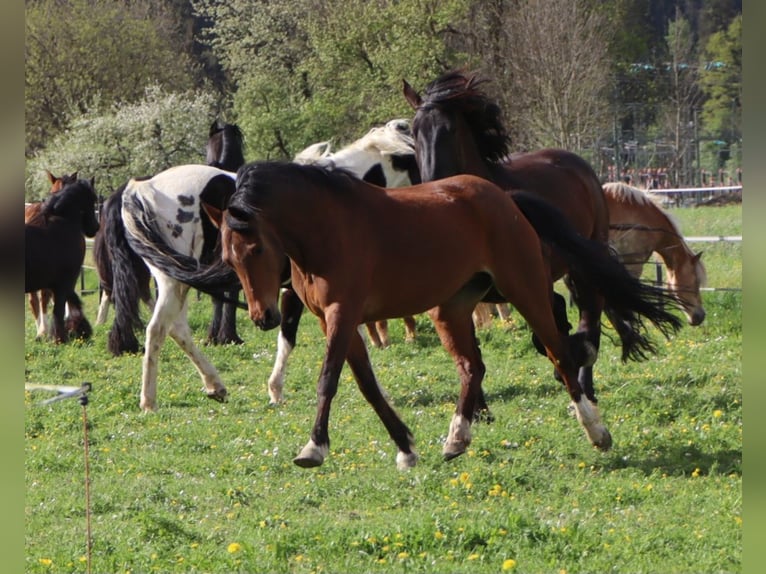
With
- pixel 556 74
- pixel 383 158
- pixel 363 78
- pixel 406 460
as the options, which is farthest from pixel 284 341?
pixel 363 78

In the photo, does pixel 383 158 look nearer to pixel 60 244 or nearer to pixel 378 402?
pixel 378 402

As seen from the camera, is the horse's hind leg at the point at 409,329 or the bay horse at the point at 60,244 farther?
the bay horse at the point at 60,244

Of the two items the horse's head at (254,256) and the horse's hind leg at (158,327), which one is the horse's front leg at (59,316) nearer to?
the horse's hind leg at (158,327)

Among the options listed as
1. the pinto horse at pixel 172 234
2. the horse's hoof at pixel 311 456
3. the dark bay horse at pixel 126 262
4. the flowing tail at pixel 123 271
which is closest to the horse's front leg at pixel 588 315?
the horse's hoof at pixel 311 456

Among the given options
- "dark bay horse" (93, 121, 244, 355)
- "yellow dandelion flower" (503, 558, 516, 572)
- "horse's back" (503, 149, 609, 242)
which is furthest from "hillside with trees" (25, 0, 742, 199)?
"yellow dandelion flower" (503, 558, 516, 572)

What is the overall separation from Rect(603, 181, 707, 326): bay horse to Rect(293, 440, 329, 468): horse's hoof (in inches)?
283

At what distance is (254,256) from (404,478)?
165 centimetres

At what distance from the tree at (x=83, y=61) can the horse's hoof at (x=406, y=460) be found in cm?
3375

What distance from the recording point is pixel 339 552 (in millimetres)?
4941

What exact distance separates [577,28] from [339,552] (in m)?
25.3

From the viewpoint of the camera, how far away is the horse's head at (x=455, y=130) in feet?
27.4

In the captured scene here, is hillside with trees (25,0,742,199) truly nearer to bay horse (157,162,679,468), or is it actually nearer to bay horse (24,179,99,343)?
bay horse (24,179,99,343)

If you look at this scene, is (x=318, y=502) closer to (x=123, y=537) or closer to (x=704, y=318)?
(x=123, y=537)
